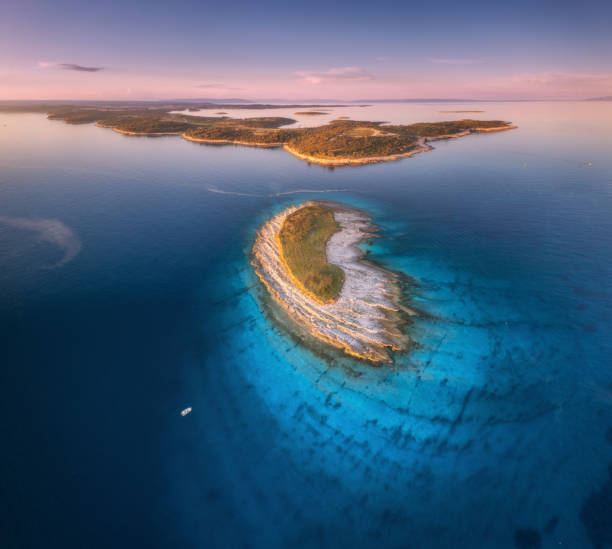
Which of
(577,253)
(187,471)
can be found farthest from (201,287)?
(577,253)

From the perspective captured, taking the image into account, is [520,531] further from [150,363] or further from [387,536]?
[150,363]

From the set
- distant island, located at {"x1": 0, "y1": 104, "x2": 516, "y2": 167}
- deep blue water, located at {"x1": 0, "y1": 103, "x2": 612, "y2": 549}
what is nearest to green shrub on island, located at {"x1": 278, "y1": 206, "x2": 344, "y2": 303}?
deep blue water, located at {"x1": 0, "y1": 103, "x2": 612, "y2": 549}

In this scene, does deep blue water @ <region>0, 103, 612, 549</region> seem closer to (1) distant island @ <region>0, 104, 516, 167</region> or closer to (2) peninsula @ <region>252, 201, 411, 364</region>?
(2) peninsula @ <region>252, 201, 411, 364</region>

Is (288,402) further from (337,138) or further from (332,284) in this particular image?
(337,138)

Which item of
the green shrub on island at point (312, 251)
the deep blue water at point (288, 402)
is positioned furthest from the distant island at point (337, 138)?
the deep blue water at point (288, 402)

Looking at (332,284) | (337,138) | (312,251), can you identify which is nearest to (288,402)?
(332,284)
